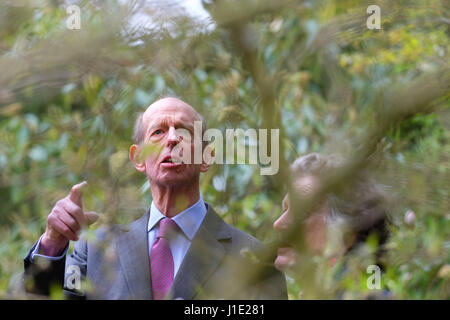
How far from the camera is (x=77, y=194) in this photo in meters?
1.04

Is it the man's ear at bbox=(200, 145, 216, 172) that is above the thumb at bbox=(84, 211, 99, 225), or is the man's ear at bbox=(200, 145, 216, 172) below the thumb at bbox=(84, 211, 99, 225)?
above

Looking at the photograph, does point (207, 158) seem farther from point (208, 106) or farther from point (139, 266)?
point (139, 266)

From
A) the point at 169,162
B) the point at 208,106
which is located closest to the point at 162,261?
the point at 169,162

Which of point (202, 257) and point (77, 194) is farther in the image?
point (202, 257)

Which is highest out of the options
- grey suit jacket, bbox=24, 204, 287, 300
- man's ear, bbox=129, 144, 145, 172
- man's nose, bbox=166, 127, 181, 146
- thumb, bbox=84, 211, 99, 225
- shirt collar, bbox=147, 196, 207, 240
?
man's nose, bbox=166, 127, 181, 146

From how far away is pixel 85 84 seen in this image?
102 cm

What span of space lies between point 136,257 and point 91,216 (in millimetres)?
184

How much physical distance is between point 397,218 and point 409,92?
308 millimetres

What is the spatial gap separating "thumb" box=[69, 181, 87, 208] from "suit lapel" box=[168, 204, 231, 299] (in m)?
0.26

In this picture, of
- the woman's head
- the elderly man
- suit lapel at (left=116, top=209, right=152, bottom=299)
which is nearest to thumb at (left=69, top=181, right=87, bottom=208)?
the elderly man

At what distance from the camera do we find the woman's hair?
1.03 meters

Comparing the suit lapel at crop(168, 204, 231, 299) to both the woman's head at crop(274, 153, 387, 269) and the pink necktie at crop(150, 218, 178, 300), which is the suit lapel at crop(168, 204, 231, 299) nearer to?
the pink necktie at crop(150, 218, 178, 300)

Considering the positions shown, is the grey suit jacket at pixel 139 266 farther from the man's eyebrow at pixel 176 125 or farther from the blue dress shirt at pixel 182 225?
the man's eyebrow at pixel 176 125
